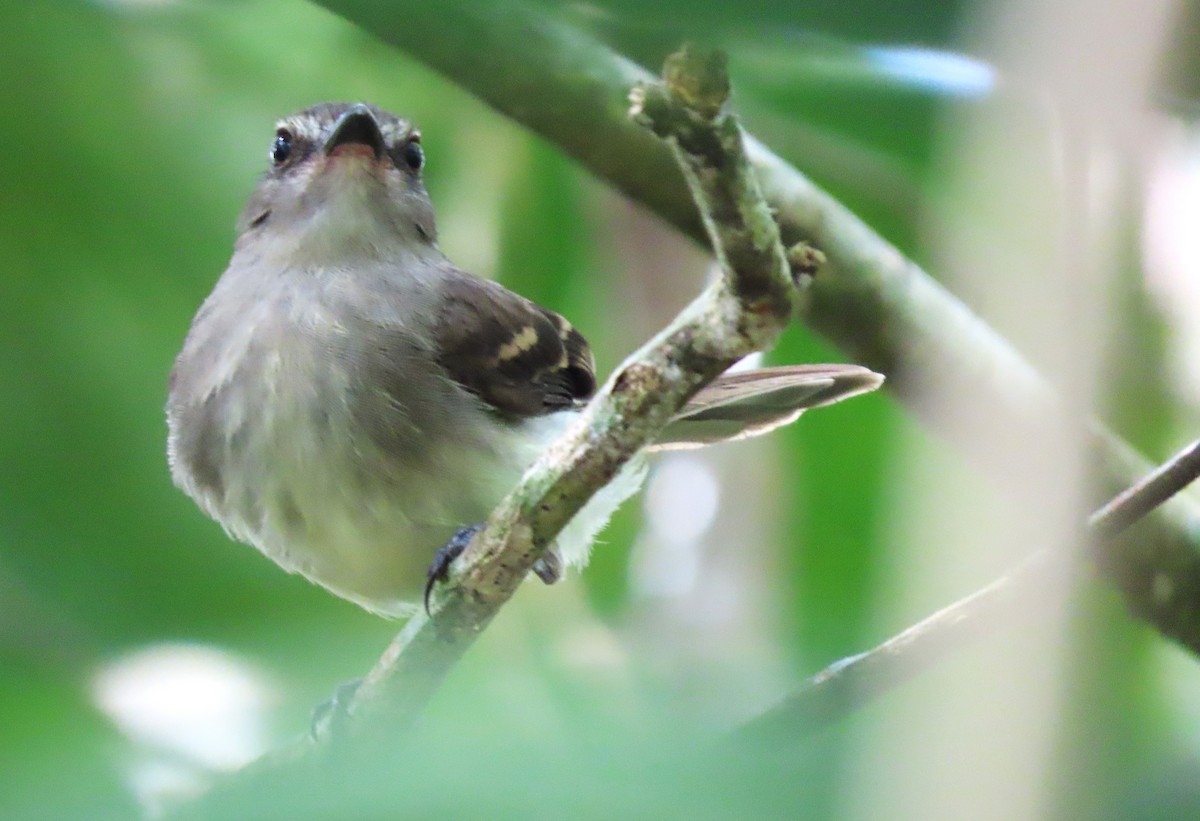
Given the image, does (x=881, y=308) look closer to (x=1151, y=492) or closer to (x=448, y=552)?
(x=448, y=552)

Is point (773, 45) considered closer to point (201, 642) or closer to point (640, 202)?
point (201, 642)

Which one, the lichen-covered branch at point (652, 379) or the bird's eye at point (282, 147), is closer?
the lichen-covered branch at point (652, 379)

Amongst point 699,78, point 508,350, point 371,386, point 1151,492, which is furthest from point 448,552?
point 699,78

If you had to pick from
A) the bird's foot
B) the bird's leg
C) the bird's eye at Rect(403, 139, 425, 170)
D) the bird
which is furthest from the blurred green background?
the bird's eye at Rect(403, 139, 425, 170)

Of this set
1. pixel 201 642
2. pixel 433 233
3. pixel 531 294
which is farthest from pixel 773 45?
pixel 433 233

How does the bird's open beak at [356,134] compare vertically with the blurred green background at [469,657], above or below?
below

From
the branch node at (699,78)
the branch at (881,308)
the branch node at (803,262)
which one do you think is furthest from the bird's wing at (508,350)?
the branch node at (699,78)

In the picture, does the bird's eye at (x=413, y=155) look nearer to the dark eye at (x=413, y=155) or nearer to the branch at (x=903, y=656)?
the dark eye at (x=413, y=155)

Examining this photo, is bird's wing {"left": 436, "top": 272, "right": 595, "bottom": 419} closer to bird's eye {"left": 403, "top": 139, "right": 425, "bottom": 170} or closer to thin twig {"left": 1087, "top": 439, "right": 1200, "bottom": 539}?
bird's eye {"left": 403, "top": 139, "right": 425, "bottom": 170}
